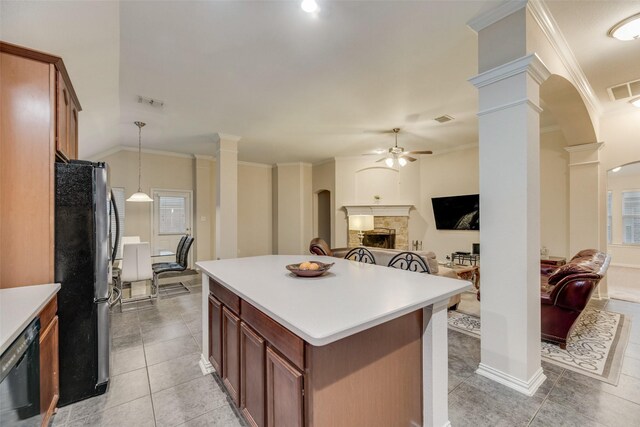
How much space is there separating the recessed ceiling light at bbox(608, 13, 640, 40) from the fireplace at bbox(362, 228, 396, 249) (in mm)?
4994

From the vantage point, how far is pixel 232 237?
4.95 meters

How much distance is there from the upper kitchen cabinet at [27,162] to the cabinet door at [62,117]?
1 centimetres

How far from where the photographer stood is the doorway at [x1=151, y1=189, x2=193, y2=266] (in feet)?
20.5

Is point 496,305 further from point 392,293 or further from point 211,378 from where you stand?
point 211,378

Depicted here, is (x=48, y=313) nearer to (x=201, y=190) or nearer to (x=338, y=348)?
(x=338, y=348)

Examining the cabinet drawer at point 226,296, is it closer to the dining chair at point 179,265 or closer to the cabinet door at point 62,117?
the cabinet door at point 62,117

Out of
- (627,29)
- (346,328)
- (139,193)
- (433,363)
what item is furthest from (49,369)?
(627,29)

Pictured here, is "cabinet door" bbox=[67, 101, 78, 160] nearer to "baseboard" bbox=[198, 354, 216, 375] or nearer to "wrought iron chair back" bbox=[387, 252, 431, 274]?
"baseboard" bbox=[198, 354, 216, 375]

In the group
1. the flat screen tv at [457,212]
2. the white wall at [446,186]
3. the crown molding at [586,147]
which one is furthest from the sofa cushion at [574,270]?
the white wall at [446,186]

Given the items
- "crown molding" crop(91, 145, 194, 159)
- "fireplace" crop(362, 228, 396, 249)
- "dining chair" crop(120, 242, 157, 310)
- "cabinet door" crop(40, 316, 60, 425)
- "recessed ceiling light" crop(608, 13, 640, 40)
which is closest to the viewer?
"cabinet door" crop(40, 316, 60, 425)

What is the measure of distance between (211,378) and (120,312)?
239 centimetres

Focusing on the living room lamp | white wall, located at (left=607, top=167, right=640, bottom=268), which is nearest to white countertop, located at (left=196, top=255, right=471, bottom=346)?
the living room lamp

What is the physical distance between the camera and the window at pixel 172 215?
20.9 feet

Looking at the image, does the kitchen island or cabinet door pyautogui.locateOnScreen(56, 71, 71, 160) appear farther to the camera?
cabinet door pyautogui.locateOnScreen(56, 71, 71, 160)
